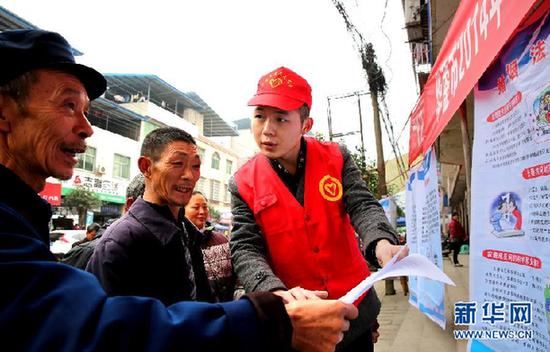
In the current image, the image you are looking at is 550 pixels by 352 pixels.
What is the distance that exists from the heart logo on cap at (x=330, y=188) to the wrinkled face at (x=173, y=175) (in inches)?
26.0

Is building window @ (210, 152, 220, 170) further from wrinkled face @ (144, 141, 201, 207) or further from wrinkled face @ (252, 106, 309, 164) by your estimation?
wrinkled face @ (252, 106, 309, 164)

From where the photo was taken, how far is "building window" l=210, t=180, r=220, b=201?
101ft

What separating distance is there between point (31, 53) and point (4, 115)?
0.18 meters

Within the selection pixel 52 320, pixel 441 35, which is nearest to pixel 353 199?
Answer: pixel 52 320

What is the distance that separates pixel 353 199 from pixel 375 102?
8295mm

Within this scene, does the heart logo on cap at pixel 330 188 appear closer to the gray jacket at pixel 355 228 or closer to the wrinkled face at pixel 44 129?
the gray jacket at pixel 355 228

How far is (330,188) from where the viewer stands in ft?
5.37

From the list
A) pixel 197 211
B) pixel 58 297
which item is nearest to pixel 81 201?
pixel 197 211

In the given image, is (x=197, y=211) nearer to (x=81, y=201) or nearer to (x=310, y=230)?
(x=310, y=230)

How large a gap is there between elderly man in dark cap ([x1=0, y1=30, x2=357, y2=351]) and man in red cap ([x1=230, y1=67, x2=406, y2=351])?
2.03 feet

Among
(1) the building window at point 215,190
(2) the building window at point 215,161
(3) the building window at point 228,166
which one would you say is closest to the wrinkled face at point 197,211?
(2) the building window at point 215,161

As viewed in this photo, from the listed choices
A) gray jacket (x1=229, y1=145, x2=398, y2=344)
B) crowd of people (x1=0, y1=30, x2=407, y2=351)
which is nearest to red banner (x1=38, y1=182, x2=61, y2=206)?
crowd of people (x1=0, y1=30, x2=407, y2=351)

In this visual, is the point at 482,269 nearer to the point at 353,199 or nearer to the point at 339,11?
the point at 353,199

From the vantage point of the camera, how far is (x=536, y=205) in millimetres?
1438
